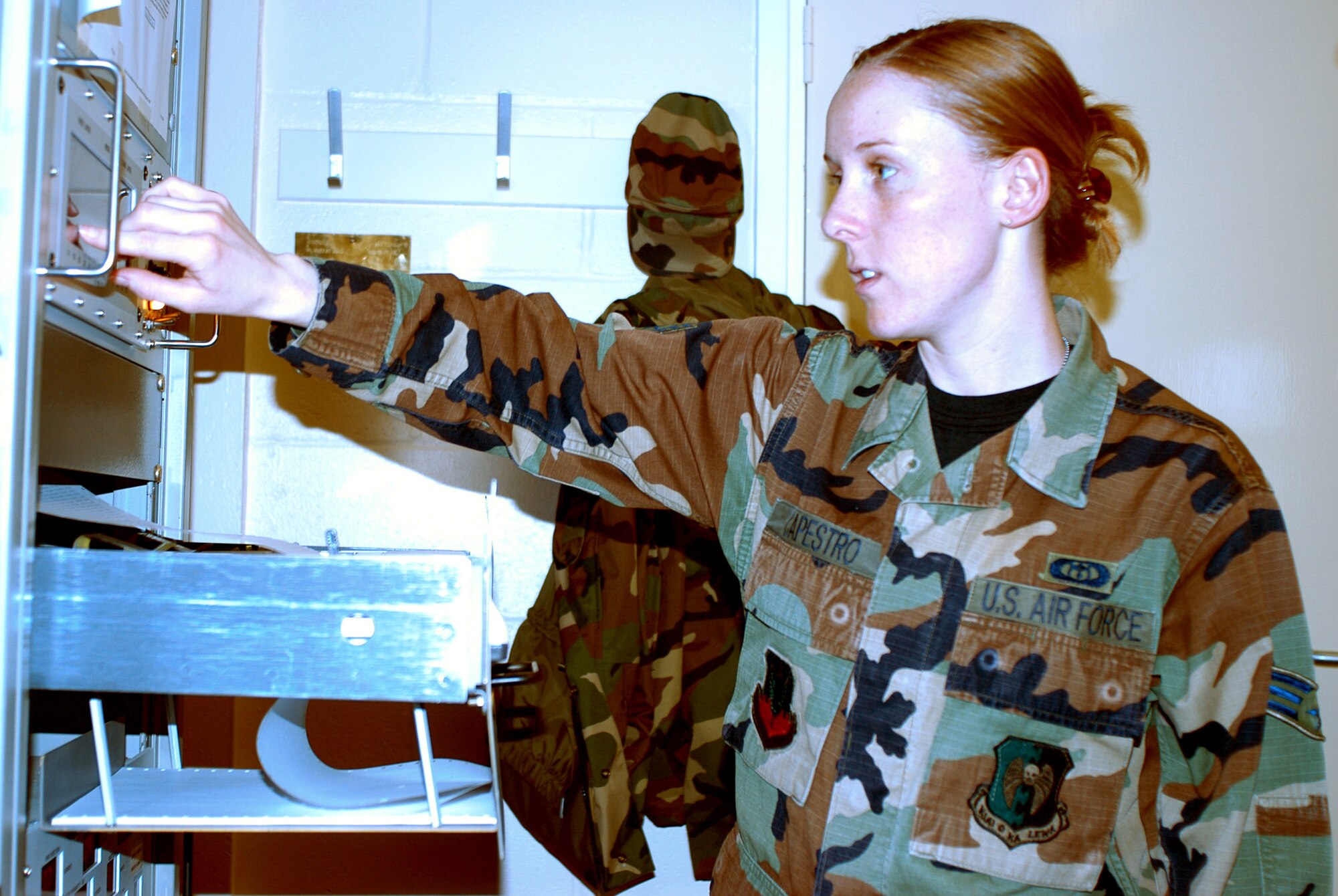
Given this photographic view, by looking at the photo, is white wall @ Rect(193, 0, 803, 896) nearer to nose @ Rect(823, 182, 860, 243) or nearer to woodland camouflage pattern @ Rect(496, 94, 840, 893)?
woodland camouflage pattern @ Rect(496, 94, 840, 893)

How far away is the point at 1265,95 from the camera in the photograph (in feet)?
6.26

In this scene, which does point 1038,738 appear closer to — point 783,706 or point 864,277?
point 783,706

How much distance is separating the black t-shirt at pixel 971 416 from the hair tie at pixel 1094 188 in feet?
0.68

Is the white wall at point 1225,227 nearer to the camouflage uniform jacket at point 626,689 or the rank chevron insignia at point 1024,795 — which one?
the camouflage uniform jacket at point 626,689

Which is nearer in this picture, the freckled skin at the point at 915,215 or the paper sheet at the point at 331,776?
the paper sheet at the point at 331,776

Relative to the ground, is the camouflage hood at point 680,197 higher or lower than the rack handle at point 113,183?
higher

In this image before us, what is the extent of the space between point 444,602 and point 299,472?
44.4 inches

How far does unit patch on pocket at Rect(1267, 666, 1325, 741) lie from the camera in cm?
87

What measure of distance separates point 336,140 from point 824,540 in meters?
1.17

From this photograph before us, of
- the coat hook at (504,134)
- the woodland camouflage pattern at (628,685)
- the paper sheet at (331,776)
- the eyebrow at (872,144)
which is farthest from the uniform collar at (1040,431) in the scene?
the coat hook at (504,134)

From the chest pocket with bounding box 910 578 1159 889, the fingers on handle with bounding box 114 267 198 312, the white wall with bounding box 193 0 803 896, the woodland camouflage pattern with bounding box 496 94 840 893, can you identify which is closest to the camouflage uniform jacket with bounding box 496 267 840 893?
the woodland camouflage pattern with bounding box 496 94 840 893

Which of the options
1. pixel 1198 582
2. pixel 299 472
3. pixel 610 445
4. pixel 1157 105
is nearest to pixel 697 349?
pixel 610 445

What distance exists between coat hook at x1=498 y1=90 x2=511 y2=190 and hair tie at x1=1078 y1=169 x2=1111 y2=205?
991 millimetres

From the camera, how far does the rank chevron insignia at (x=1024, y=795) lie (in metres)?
0.90
